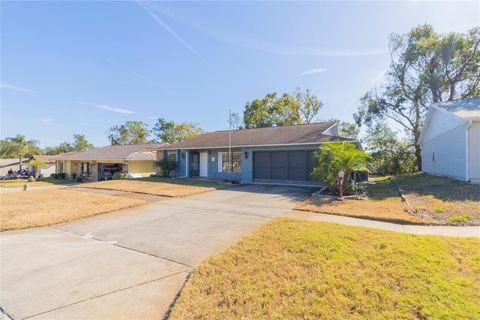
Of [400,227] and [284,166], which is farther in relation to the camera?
[284,166]

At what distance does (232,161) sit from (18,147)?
49.6 m

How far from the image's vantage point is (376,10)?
10859 millimetres

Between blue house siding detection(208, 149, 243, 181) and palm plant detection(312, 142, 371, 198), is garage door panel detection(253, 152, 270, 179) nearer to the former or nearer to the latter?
blue house siding detection(208, 149, 243, 181)

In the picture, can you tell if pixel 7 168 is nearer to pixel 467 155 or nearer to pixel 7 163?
pixel 7 163

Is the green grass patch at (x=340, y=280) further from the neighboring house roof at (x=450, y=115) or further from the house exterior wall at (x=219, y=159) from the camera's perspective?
the neighboring house roof at (x=450, y=115)

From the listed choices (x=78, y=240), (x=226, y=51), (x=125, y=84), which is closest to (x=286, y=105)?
(x=226, y=51)

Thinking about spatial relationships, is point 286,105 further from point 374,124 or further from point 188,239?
point 188,239

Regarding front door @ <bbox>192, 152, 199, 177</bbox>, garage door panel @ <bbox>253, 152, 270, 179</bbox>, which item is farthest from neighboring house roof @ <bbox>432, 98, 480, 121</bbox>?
front door @ <bbox>192, 152, 199, 177</bbox>

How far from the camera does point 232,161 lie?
1744cm

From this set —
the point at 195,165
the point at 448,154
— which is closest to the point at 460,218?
the point at 448,154

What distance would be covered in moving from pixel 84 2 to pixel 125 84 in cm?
1451

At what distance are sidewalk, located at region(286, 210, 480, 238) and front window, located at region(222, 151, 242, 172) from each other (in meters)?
10.2

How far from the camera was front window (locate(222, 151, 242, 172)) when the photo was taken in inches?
673

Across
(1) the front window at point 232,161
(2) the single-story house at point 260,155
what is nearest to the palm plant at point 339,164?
(2) the single-story house at point 260,155
